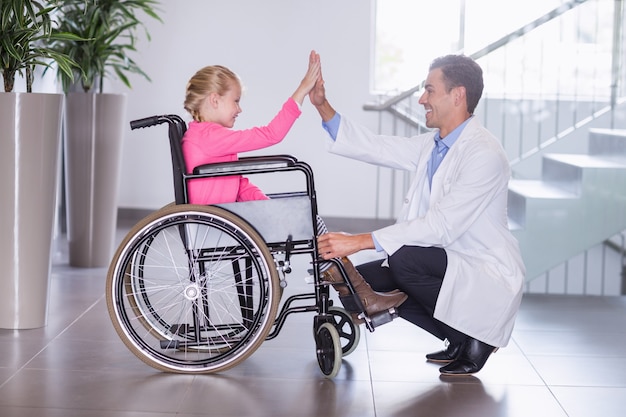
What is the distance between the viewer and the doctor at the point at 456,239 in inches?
103

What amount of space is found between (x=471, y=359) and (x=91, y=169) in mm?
2349

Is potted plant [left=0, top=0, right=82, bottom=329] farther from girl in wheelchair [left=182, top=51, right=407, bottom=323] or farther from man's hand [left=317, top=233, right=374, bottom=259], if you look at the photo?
man's hand [left=317, top=233, right=374, bottom=259]

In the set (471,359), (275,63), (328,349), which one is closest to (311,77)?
(328,349)

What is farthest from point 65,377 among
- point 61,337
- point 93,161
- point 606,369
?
point 93,161

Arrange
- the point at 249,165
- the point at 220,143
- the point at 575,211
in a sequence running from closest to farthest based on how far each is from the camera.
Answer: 1. the point at 249,165
2. the point at 220,143
3. the point at 575,211

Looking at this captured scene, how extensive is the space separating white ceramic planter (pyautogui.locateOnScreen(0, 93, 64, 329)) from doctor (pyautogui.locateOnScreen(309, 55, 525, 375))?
3.19 ft

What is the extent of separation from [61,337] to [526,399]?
1.53m

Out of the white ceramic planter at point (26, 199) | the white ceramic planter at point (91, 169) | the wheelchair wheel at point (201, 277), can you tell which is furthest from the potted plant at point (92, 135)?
the wheelchair wheel at point (201, 277)

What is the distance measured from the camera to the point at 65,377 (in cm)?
262

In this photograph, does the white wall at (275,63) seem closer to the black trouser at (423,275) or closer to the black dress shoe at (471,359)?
the black trouser at (423,275)

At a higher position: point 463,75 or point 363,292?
point 463,75

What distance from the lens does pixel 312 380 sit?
2633 millimetres

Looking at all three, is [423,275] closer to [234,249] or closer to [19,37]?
[234,249]

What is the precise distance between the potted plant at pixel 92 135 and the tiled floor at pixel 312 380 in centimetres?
107
